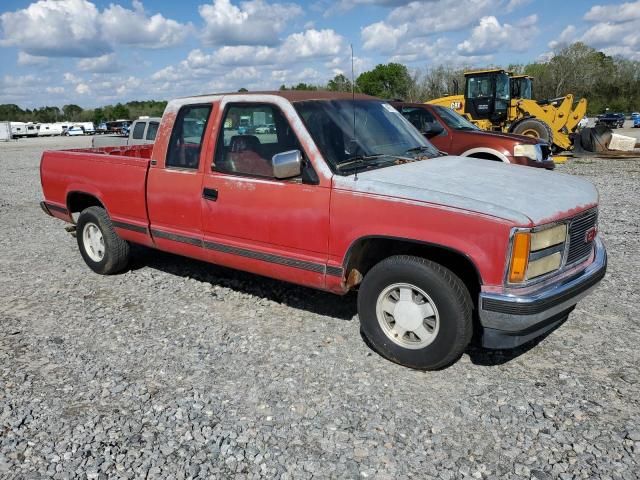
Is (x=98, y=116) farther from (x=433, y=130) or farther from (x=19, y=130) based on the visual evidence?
(x=433, y=130)

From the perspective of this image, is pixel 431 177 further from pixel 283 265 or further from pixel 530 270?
pixel 283 265

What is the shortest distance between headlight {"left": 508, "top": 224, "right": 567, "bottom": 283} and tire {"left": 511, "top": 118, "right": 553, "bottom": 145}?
48.0ft

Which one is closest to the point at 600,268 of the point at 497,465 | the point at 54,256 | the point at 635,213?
the point at 497,465

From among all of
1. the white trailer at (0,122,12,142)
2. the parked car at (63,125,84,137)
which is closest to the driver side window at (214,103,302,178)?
the white trailer at (0,122,12,142)

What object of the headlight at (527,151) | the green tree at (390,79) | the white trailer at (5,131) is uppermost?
the green tree at (390,79)

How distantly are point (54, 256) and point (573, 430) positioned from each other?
6460 millimetres

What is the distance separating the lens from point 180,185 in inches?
193

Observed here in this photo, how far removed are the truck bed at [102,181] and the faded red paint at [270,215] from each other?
2 centimetres

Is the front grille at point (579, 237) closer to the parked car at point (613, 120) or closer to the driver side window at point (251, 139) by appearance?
the driver side window at point (251, 139)

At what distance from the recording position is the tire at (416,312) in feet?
11.6

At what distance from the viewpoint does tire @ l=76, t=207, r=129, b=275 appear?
232 inches

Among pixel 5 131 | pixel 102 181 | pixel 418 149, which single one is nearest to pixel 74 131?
Result: pixel 5 131

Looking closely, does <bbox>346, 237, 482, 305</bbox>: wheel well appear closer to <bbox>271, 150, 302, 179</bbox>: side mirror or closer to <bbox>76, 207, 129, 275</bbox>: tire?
<bbox>271, 150, 302, 179</bbox>: side mirror

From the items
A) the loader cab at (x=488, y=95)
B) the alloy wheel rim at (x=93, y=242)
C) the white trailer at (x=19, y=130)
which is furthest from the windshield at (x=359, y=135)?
the white trailer at (x=19, y=130)
